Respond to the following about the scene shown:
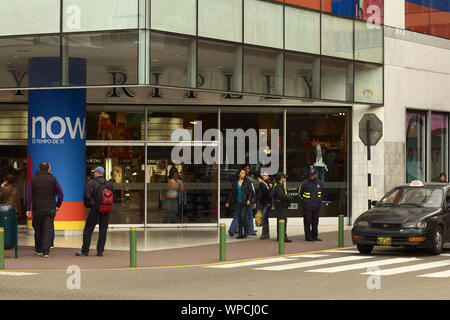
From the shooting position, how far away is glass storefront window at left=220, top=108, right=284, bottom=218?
87.2ft

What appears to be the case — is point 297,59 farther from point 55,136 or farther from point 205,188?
point 55,136

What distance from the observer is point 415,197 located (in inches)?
741

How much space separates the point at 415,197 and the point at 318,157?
29.7 feet

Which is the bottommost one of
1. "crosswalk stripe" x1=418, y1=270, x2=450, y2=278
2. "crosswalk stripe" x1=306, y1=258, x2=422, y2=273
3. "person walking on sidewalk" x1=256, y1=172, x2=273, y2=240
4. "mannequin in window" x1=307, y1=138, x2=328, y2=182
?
"crosswalk stripe" x1=306, y1=258, x2=422, y2=273

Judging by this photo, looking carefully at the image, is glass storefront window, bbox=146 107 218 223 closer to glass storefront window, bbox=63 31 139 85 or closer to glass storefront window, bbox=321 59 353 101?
glass storefront window, bbox=321 59 353 101

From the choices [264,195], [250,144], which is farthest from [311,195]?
[250,144]

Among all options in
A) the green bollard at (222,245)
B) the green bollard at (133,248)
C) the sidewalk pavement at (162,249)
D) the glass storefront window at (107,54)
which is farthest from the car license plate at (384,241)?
the glass storefront window at (107,54)

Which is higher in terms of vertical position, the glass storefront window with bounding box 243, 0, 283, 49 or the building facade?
the glass storefront window with bounding box 243, 0, 283, 49

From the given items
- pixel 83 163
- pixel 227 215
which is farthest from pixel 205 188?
pixel 83 163

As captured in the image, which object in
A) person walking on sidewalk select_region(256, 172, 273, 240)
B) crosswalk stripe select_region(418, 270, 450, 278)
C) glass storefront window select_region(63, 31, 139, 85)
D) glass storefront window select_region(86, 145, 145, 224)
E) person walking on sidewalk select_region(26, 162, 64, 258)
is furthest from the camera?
glass storefront window select_region(86, 145, 145, 224)

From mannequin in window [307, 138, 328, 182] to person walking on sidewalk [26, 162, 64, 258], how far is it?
11.6 m

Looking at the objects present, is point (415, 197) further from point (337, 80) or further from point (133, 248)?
point (337, 80)

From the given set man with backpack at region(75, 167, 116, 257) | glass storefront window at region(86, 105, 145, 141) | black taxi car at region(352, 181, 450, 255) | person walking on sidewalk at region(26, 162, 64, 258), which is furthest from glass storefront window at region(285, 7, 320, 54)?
person walking on sidewalk at region(26, 162, 64, 258)

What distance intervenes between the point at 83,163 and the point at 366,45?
10.3 meters
